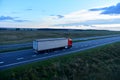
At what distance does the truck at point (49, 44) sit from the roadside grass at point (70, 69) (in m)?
5.16

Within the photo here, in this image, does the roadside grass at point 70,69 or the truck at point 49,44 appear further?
the truck at point 49,44

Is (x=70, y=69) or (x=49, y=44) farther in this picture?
(x=49, y=44)

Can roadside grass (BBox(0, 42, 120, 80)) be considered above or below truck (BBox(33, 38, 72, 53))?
below

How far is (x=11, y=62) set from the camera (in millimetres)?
23562

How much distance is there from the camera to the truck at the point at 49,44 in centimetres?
3134

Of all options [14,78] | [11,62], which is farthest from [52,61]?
[14,78]

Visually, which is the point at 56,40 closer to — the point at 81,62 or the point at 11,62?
the point at 81,62

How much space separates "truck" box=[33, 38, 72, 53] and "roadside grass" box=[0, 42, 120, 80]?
5.16 meters

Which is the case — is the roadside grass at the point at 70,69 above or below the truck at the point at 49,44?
below

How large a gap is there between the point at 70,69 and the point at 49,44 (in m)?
9.52

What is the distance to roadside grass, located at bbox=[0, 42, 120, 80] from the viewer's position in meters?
20.1

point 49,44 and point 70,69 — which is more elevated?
point 49,44

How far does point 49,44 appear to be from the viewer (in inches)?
1323

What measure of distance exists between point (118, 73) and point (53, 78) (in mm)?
12692
